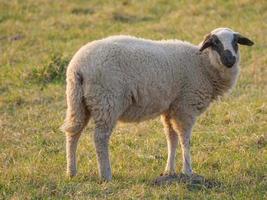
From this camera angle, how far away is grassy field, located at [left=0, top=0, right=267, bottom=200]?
6.50 metres

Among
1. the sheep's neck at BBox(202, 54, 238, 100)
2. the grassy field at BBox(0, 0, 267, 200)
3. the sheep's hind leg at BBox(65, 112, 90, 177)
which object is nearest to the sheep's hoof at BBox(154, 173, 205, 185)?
the grassy field at BBox(0, 0, 267, 200)

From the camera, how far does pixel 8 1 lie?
1723cm

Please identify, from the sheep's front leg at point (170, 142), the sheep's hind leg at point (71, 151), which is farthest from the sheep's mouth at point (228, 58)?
the sheep's hind leg at point (71, 151)

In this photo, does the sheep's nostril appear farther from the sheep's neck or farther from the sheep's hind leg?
the sheep's hind leg

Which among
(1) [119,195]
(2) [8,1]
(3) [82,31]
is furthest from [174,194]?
(2) [8,1]

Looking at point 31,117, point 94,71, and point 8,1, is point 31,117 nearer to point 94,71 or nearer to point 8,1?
point 94,71

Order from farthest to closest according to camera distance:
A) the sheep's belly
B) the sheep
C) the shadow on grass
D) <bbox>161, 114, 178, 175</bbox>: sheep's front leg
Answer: <bbox>161, 114, 178, 175</bbox>: sheep's front leg → the sheep's belly → the sheep → the shadow on grass

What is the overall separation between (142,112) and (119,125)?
2.34 meters

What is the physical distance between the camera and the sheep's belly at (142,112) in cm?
695

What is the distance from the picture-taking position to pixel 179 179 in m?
6.59

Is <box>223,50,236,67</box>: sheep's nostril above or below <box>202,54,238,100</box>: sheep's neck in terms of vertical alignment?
above

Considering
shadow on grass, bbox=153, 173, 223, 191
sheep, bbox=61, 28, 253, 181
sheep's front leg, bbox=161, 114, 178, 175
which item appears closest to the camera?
shadow on grass, bbox=153, 173, 223, 191

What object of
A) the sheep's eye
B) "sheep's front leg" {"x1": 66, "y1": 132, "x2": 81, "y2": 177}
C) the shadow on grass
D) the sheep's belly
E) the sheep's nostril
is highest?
the sheep's eye

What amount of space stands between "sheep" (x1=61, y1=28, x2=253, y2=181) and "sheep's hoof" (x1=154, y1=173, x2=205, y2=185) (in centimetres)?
10
